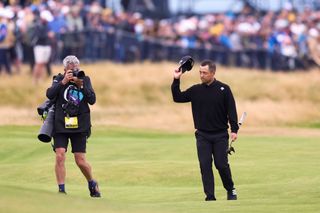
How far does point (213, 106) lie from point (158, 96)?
22624 mm

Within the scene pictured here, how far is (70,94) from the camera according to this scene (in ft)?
52.6

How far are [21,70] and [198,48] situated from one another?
7.03 meters

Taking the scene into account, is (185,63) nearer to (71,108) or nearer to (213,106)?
(213,106)

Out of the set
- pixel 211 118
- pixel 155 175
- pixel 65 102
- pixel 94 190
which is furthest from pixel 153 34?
pixel 211 118

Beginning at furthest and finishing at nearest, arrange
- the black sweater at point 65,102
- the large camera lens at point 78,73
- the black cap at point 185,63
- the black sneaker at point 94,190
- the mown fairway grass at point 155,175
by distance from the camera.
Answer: the black sneaker at point 94,190 → the black cap at point 185,63 → the black sweater at point 65,102 → the large camera lens at point 78,73 → the mown fairway grass at point 155,175

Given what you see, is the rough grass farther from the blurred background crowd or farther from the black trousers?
the black trousers

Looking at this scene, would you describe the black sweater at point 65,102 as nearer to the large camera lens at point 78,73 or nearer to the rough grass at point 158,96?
the large camera lens at point 78,73

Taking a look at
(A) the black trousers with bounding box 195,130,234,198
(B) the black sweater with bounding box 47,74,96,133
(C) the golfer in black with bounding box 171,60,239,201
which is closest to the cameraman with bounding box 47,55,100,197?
(B) the black sweater with bounding box 47,74,96,133

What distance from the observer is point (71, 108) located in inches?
628

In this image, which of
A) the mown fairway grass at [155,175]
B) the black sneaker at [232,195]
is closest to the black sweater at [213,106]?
the black sneaker at [232,195]

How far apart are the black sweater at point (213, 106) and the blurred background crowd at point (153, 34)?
64.8 ft

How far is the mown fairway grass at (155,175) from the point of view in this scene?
1198 cm

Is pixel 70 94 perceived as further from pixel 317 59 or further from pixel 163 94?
pixel 317 59

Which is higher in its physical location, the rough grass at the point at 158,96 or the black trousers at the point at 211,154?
the black trousers at the point at 211,154
